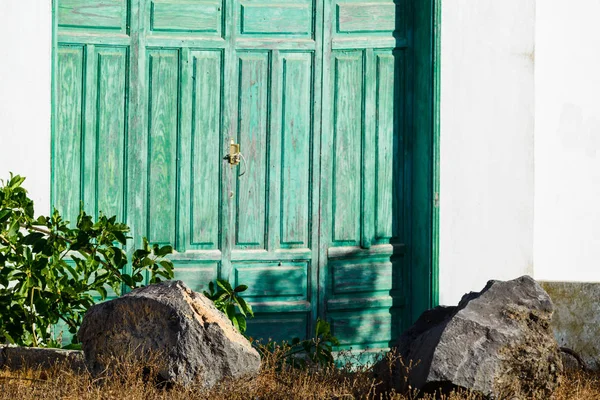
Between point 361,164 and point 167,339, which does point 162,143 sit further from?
point 167,339

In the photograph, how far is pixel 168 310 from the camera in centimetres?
552

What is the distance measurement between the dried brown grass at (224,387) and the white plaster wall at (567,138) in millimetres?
1253

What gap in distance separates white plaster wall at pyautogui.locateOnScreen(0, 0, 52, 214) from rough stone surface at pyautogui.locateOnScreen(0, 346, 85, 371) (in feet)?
2.98

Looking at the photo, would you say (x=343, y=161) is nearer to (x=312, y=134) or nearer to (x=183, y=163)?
(x=312, y=134)

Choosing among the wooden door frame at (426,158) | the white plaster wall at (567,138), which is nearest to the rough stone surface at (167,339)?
the wooden door frame at (426,158)

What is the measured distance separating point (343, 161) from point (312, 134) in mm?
286

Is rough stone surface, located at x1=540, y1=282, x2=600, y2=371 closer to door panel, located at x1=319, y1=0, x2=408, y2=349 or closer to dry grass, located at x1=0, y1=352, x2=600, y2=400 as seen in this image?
dry grass, located at x1=0, y1=352, x2=600, y2=400

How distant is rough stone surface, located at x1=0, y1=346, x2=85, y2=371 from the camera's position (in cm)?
600

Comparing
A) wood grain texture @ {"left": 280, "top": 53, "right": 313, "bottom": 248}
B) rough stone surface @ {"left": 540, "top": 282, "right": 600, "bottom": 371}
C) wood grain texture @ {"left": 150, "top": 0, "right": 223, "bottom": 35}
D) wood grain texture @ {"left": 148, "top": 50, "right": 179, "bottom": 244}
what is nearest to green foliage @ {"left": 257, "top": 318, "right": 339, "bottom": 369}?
wood grain texture @ {"left": 280, "top": 53, "right": 313, "bottom": 248}

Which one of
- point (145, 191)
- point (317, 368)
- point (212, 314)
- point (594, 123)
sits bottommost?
point (317, 368)

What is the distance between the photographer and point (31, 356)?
604 centimetres

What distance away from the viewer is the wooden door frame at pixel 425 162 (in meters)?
6.97

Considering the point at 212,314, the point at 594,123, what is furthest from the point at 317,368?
the point at 594,123

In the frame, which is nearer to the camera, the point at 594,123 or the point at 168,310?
the point at 168,310
